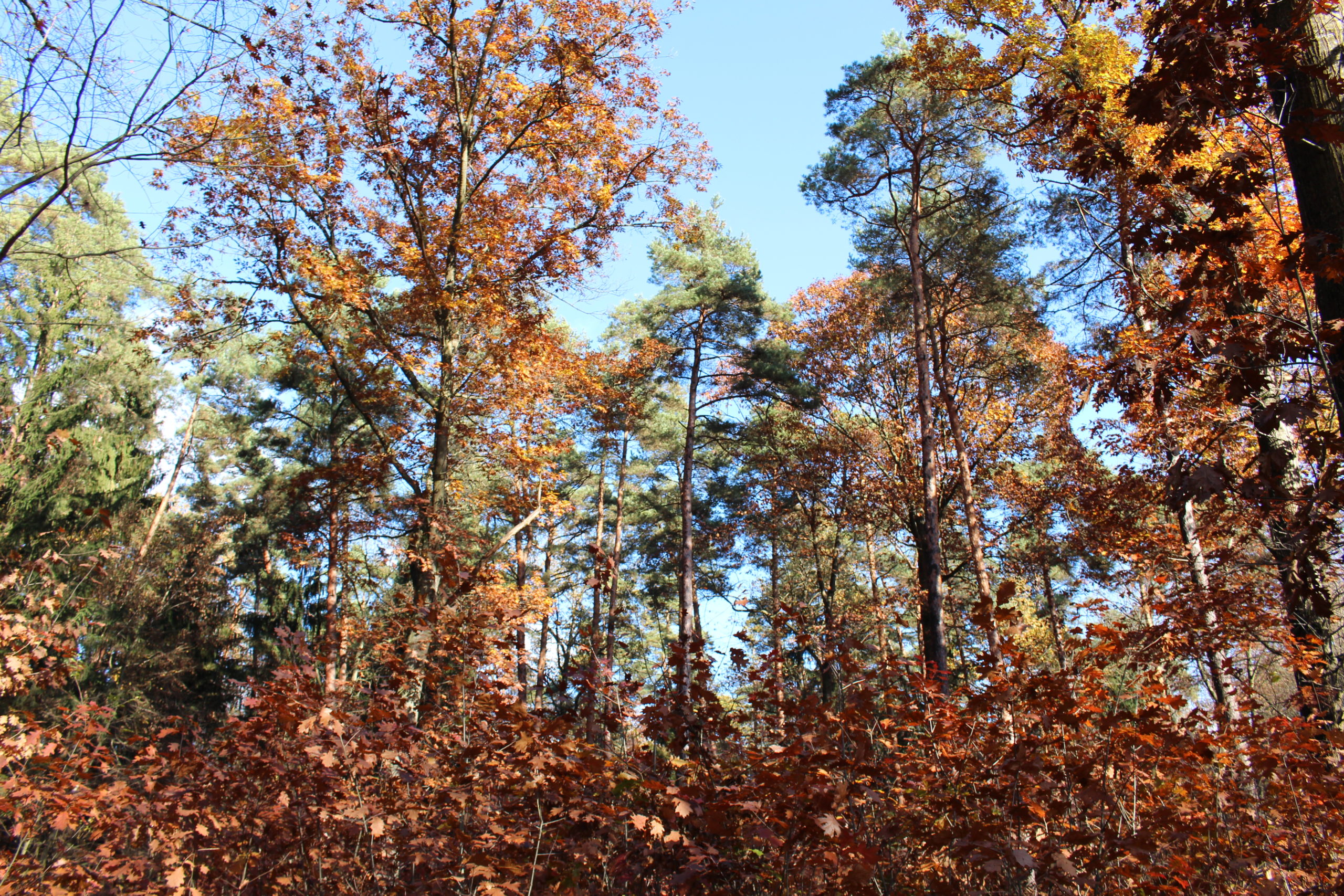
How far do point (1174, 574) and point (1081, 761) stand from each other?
726 centimetres

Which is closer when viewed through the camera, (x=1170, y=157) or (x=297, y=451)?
(x=1170, y=157)

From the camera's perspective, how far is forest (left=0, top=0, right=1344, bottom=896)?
10.1 ft

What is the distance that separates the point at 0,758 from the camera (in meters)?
3.73

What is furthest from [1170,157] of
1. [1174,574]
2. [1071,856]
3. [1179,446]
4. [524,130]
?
[524,130]

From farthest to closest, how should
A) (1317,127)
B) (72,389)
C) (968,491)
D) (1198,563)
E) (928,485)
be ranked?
(72,389)
(968,491)
(928,485)
(1198,563)
(1317,127)

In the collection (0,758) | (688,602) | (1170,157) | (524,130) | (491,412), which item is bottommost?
(0,758)

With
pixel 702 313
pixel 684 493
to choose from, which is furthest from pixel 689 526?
pixel 702 313

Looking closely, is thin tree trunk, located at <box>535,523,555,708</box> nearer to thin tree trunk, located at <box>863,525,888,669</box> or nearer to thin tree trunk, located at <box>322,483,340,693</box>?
thin tree trunk, located at <box>322,483,340,693</box>

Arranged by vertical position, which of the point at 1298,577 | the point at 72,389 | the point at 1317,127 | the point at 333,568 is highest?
the point at 72,389

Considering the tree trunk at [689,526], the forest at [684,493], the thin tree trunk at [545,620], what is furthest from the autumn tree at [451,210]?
the thin tree trunk at [545,620]

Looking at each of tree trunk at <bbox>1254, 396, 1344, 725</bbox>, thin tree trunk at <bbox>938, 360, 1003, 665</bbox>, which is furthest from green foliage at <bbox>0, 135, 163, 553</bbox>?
thin tree trunk at <bbox>938, 360, 1003, 665</bbox>

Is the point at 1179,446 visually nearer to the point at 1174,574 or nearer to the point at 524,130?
the point at 1174,574

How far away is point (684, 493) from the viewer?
16438 mm

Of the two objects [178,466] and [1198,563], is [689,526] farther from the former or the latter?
[178,466]
